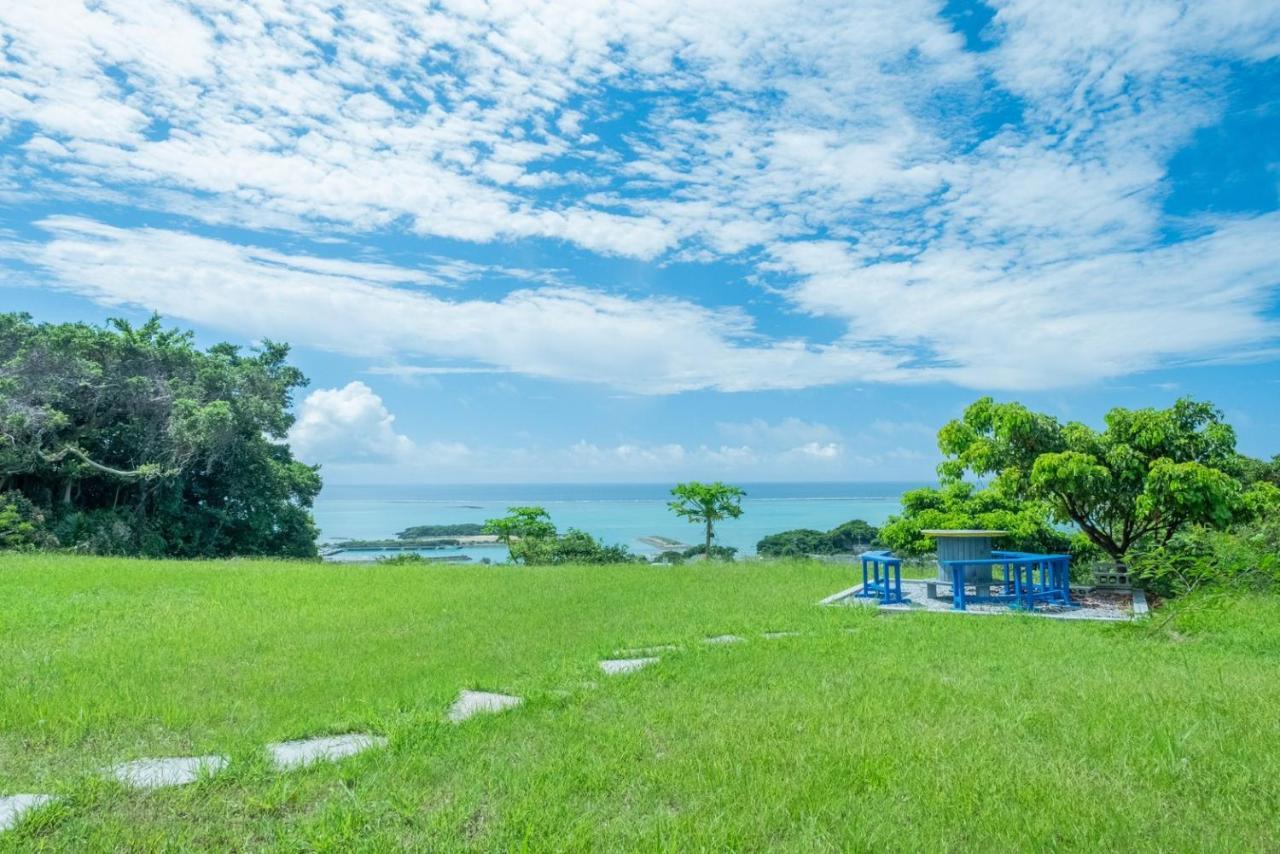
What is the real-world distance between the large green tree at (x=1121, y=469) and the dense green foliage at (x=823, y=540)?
32.0ft

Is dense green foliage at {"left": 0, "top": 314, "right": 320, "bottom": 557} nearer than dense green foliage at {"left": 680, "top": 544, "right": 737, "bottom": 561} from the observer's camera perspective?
Yes

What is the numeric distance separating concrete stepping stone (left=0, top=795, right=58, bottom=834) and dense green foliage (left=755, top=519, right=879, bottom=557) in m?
20.2

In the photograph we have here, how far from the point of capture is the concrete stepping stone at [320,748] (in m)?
4.10

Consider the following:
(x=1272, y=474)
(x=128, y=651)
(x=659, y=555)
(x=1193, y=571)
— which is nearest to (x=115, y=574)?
(x=128, y=651)

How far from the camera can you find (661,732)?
4.61m

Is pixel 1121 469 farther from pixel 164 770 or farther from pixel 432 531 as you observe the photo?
pixel 432 531

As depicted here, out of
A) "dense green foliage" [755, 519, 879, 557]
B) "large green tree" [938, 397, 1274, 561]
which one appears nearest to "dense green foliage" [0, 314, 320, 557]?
"dense green foliage" [755, 519, 879, 557]

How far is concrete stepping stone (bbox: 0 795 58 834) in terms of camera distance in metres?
3.33

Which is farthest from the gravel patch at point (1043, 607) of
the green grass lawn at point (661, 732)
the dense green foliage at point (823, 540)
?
the dense green foliage at point (823, 540)

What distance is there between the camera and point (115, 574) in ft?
38.7

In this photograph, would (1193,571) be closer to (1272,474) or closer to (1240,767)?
(1240,767)

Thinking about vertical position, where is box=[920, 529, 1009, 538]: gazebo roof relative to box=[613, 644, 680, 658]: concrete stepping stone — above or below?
above

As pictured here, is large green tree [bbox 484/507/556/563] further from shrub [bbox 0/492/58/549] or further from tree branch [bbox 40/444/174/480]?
shrub [bbox 0/492/58/549]

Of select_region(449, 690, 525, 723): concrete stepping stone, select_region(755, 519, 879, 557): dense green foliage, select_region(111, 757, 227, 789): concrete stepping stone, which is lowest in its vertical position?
select_region(111, 757, 227, 789): concrete stepping stone
